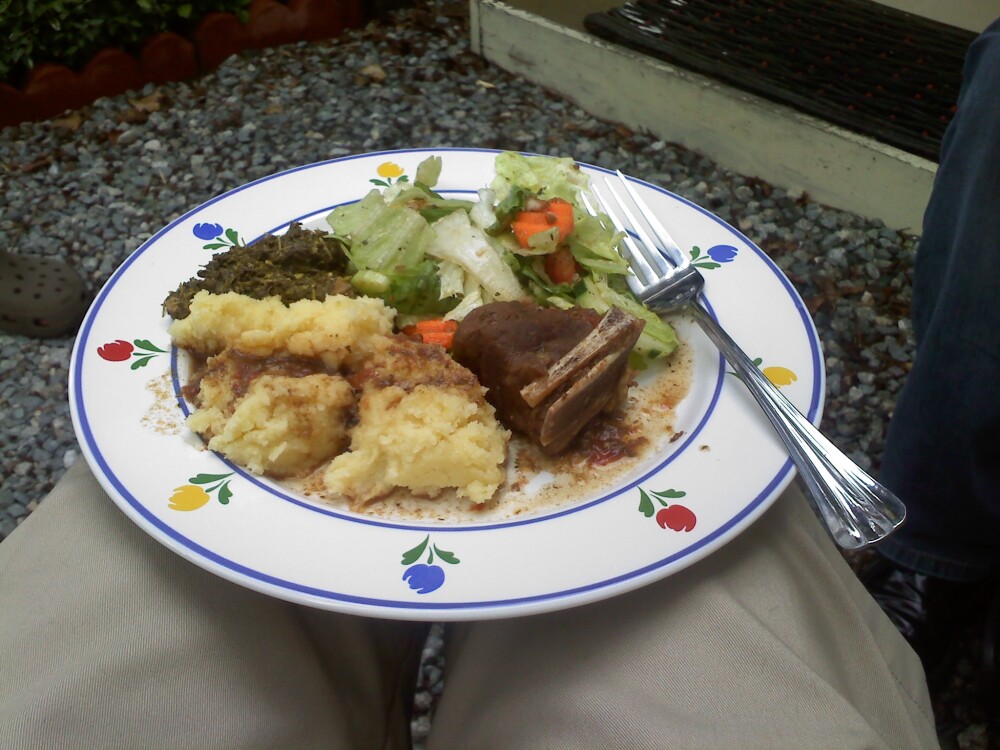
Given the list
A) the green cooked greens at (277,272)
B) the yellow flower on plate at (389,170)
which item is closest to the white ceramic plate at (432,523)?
the green cooked greens at (277,272)

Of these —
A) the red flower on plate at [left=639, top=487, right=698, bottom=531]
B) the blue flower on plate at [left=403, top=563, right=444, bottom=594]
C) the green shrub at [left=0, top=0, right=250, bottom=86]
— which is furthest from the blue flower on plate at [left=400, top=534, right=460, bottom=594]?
the green shrub at [left=0, top=0, right=250, bottom=86]

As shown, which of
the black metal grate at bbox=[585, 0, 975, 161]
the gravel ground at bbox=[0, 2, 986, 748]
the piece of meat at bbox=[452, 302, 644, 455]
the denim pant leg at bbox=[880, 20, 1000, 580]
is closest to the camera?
the piece of meat at bbox=[452, 302, 644, 455]

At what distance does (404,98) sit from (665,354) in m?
3.62

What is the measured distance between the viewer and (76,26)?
4.71 metres

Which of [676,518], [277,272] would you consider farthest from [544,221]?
[676,518]

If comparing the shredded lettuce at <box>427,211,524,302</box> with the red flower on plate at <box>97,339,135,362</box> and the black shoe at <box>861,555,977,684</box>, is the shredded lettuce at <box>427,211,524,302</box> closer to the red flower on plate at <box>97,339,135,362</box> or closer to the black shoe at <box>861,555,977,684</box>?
the red flower on plate at <box>97,339,135,362</box>

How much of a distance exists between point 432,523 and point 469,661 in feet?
1.03

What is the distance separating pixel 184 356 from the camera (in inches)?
78.1

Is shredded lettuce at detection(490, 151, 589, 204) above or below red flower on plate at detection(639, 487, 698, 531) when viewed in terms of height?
above

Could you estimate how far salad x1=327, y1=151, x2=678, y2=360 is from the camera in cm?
227

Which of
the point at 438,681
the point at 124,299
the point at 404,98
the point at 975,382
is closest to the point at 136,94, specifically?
the point at 404,98

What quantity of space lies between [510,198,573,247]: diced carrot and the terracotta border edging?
12.5 ft

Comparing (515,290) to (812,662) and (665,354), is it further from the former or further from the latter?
(812,662)

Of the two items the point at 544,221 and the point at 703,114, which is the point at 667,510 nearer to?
the point at 544,221
